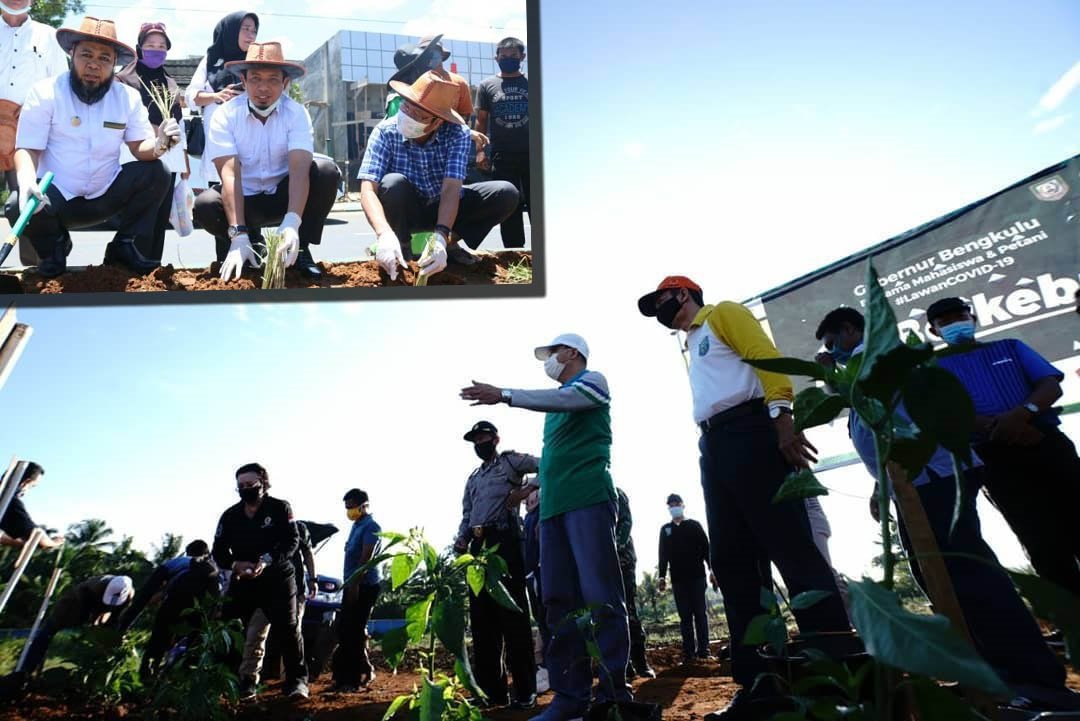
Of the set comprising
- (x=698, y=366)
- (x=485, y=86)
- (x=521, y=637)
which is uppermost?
(x=485, y=86)

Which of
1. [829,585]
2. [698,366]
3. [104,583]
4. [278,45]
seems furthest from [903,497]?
[104,583]

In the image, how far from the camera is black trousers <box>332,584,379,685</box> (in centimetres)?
433

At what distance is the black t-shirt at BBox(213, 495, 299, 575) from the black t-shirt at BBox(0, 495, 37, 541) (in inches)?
48.0

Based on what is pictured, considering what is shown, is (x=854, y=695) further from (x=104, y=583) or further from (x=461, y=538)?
(x=104, y=583)

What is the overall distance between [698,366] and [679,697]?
1594mm

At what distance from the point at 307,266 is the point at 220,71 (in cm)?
120

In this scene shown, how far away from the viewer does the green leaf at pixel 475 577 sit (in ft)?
4.77

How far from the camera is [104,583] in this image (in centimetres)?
486

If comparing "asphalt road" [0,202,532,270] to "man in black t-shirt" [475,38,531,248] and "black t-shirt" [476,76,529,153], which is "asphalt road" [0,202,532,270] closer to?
"man in black t-shirt" [475,38,531,248]

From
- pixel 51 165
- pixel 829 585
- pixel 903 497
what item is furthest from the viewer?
pixel 51 165

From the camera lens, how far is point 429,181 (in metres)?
4.32

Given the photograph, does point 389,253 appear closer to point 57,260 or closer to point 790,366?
point 57,260

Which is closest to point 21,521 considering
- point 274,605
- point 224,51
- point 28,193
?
point 274,605

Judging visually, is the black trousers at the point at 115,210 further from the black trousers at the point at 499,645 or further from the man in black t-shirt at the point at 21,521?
the black trousers at the point at 499,645
